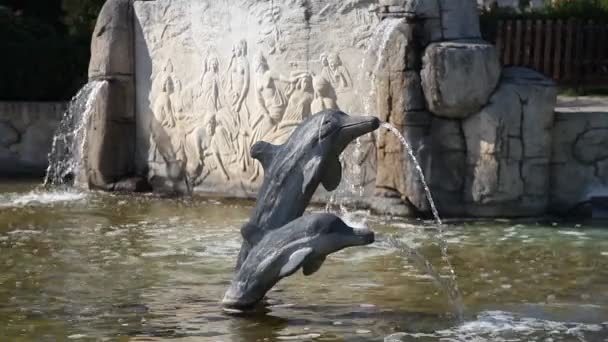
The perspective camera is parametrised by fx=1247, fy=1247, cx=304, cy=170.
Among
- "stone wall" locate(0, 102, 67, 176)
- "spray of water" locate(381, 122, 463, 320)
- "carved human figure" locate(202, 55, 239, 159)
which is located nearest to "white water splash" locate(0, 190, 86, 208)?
"carved human figure" locate(202, 55, 239, 159)

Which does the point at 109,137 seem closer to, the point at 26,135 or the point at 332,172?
the point at 26,135

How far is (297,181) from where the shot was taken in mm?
7238

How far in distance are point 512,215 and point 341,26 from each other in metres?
2.43

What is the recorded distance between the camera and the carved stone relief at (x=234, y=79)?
465 inches

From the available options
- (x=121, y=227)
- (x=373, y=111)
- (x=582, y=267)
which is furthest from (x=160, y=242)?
(x=582, y=267)

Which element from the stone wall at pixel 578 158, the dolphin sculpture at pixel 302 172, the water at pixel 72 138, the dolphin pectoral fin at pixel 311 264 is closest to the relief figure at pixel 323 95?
the stone wall at pixel 578 158

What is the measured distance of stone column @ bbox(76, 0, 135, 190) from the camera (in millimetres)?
13180

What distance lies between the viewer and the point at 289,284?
8.23 m

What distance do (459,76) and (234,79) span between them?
2.74 m

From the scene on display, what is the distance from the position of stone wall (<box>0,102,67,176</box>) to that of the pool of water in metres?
3.58

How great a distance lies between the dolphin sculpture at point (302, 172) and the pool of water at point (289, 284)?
0.55 metres

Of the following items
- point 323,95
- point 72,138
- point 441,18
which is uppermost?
point 441,18

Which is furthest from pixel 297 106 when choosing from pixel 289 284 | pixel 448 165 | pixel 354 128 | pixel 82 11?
pixel 82 11

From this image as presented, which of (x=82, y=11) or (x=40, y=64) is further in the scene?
(x=82, y=11)
